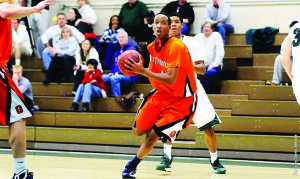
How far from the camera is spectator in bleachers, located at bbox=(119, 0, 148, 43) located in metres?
10.9

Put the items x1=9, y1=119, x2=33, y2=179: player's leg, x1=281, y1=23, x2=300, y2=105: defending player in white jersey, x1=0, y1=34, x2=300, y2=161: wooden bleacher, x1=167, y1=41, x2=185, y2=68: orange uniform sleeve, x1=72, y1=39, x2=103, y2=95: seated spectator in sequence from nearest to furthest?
x1=281, y1=23, x2=300, y2=105: defending player in white jersey, x1=9, y1=119, x2=33, y2=179: player's leg, x1=167, y1=41, x2=185, y2=68: orange uniform sleeve, x1=0, y1=34, x2=300, y2=161: wooden bleacher, x1=72, y1=39, x2=103, y2=95: seated spectator

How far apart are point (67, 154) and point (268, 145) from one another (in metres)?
2.87

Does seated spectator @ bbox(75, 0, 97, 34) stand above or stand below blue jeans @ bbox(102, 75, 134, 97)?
above

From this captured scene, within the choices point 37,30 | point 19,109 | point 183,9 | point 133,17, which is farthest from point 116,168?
point 37,30

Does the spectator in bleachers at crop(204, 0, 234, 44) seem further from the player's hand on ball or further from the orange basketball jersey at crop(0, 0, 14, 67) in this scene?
the orange basketball jersey at crop(0, 0, 14, 67)

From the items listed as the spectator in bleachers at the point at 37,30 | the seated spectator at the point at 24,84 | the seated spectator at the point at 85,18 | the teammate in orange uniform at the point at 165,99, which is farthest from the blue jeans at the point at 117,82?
the teammate in orange uniform at the point at 165,99

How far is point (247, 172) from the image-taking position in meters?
6.35

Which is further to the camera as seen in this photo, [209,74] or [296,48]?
[209,74]

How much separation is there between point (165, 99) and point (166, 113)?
0.14 meters

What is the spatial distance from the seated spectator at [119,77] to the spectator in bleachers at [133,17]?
0.82 meters

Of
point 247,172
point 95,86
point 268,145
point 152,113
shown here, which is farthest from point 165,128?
point 95,86

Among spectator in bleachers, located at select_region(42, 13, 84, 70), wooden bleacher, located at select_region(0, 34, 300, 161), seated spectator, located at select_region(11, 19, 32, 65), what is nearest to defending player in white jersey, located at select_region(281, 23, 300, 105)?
wooden bleacher, located at select_region(0, 34, 300, 161)

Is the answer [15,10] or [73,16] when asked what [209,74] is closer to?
[73,16]

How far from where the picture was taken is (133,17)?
10.9 meters
